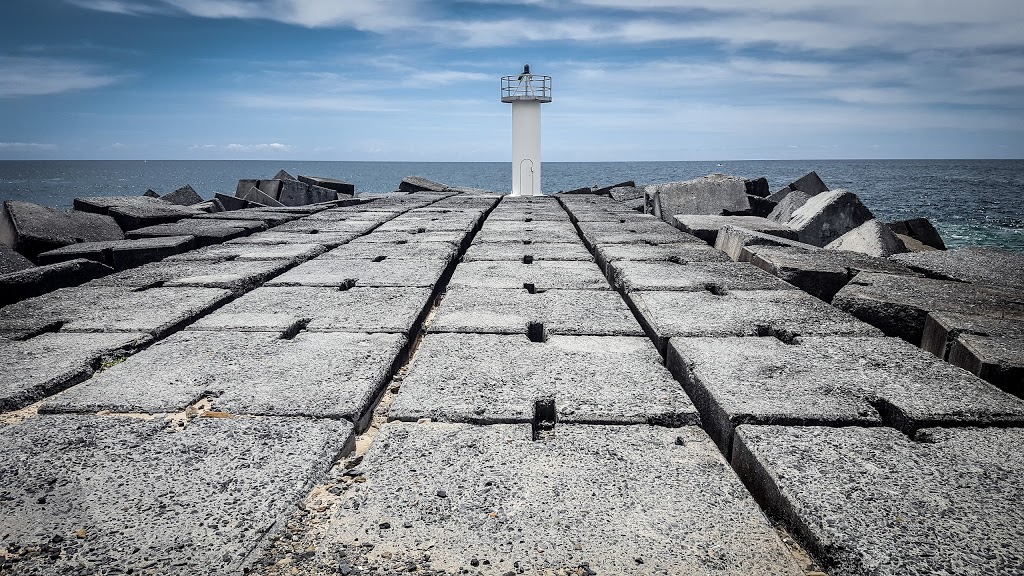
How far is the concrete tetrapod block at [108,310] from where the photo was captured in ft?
9.91

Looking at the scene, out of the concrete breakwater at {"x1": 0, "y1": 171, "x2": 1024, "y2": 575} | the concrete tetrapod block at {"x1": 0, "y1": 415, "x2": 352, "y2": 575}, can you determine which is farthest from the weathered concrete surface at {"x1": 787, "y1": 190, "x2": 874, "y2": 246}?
the concrete tetrapod block at {"x1": 0, "y1": 415, "x2": 352, "y2": 575}

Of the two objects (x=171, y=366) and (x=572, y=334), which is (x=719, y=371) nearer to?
(x=572, y=334)

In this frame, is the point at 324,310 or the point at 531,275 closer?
the point at 324,310

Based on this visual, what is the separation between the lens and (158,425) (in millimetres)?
1993

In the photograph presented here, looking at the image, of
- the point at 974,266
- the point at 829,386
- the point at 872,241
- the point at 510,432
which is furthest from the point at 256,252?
the point at 872,241

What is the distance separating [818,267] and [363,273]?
11.4 feet

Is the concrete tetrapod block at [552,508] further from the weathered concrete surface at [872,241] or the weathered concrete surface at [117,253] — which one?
the weathered concrete surface at [872,241]

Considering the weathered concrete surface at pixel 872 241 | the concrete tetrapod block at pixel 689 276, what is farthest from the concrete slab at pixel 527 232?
the weathered concrete surface at pixel 872 241

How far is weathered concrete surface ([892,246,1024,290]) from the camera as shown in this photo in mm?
4434

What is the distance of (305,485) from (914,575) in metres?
1.55

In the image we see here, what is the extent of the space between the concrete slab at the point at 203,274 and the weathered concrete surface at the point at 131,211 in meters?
2.75

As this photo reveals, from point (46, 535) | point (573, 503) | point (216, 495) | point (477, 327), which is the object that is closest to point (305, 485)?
point (216, 495)

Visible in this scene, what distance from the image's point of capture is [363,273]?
436 cm

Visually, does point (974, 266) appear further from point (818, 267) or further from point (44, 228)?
point (44, 228)
